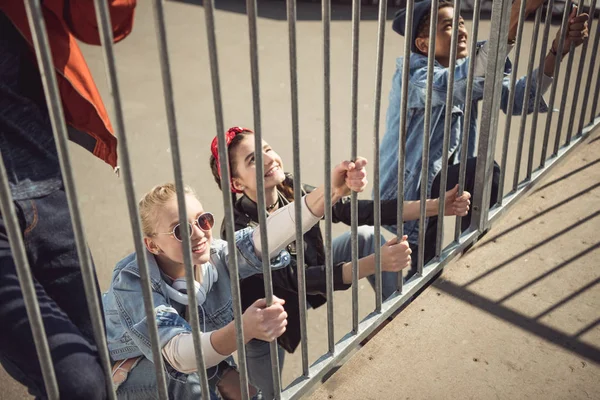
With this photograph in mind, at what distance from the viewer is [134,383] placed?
2.08 m

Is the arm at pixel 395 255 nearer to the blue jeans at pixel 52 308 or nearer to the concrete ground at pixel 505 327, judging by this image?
the concrete ground at pixel 505 327

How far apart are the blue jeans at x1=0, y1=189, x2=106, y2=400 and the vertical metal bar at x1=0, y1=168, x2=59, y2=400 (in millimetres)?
251

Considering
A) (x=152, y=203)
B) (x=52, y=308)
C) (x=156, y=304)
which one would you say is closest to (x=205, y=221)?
(x=152, y=203)

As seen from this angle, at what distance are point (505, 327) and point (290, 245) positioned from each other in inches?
33.2

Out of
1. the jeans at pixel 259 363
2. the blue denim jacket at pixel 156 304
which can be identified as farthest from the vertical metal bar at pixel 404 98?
the jeans at pixel 259 363

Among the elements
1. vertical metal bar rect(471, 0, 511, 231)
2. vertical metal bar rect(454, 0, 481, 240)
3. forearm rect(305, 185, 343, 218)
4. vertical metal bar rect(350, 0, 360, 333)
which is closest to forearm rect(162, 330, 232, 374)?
vertical metal bar rect(350, 0, 360, 333)

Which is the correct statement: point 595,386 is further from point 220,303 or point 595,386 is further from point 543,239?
point 220,303

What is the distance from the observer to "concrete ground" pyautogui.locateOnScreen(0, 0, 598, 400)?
13.8ft

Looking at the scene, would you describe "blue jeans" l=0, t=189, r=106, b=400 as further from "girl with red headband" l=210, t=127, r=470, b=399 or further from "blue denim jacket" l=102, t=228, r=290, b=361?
"girl with red headband" l=210, t=127, r=470, b=399

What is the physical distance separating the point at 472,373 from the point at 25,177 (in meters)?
1.29

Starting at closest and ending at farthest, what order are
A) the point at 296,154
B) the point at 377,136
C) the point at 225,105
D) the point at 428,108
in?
1. the point at 296,154
2. the point at 377,136
3. the point at 428,108
4. the point at 225,105

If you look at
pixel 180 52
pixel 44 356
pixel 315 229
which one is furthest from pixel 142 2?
pixel 44 356

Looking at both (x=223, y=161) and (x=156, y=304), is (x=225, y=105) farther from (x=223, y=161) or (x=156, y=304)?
(x=223, y=161)

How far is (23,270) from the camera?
1.23 meters
